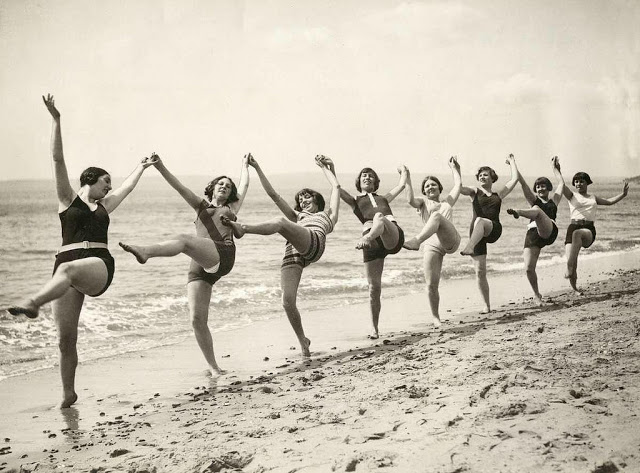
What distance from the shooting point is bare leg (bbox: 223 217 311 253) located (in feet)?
17.1

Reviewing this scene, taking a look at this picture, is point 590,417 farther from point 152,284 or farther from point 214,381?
point 152,284

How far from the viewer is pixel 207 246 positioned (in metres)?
5.38

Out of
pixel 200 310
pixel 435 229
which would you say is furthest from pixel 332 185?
pixel 200 310

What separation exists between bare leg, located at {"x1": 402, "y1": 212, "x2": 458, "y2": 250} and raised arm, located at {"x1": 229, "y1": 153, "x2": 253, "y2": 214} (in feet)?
6.85

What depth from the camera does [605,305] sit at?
23.1 feet

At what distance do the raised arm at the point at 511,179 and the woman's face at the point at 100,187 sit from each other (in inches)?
212

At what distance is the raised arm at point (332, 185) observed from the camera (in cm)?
671

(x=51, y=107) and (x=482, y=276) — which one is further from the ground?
(x=51, y=107)

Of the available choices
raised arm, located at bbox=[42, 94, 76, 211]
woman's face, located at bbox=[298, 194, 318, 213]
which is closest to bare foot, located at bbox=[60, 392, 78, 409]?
raised arm, located at bbox=[42, 94, 76, 211]

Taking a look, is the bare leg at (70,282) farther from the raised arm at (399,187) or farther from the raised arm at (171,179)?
the raised arm at (399,187)

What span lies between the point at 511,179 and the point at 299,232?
4199 millimetres

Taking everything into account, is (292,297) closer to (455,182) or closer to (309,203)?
(309,203)

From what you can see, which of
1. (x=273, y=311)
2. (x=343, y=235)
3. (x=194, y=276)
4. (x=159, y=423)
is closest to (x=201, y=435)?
(x=159, y=423)

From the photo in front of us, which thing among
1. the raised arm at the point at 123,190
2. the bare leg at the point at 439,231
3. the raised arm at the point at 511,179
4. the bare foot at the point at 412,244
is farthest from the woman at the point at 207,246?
the raised arm at the point at 511,179
